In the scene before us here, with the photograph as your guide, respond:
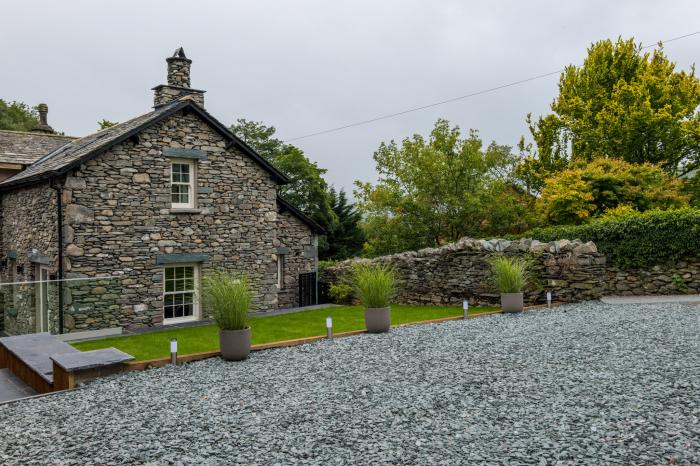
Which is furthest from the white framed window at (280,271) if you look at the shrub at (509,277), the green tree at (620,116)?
the green tree at (620,116)

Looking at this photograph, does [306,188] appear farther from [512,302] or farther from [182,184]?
[512,302]

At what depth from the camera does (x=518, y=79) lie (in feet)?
66.6

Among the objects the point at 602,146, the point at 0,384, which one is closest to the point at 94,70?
→ the point at 0,384

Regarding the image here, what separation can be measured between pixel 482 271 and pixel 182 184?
28.4 feet

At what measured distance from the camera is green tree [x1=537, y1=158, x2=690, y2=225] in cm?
1888

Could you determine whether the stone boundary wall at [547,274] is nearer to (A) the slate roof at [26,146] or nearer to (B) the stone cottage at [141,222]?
(B) the stone cottage at [141,222]

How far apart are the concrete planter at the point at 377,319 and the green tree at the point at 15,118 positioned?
35917 millimetres

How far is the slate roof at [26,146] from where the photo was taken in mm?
16812

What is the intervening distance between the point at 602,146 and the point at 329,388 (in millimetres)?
23247

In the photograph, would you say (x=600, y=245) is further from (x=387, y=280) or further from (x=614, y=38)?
(x=614, y=38)

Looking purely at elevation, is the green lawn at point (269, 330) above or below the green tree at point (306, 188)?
below

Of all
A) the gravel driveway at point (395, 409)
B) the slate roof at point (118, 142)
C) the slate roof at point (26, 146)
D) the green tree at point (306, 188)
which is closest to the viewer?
the gravel driveway at point (395, 409)

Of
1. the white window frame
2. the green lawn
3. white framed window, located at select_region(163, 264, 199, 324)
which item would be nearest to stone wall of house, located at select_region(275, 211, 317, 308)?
the green lawn

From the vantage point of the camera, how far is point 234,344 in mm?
8086
